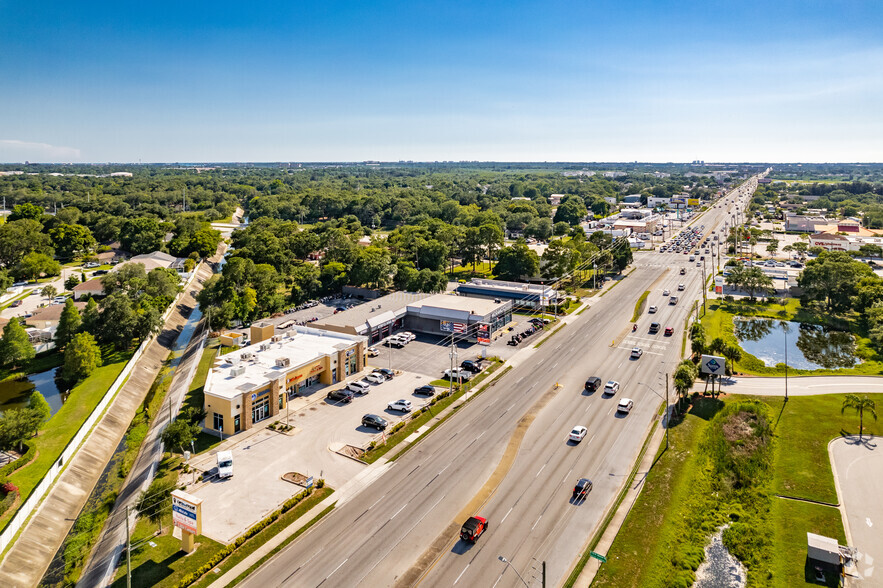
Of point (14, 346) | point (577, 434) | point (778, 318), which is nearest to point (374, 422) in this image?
point (577, 434)

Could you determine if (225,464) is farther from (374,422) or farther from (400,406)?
(400,406)

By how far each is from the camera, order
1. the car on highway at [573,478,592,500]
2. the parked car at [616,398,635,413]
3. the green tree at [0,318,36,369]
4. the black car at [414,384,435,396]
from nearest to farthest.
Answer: the car on highway at [573,478,592,500], the parked car at [616,398,635,413], the black car at [414,384,435,396], the green tree at [0,318,36,369]

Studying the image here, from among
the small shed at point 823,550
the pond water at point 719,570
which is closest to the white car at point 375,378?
the pond water at point 719,570

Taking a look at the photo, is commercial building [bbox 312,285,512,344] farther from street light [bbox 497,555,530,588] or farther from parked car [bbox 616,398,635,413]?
street light [bbox 497,555,530,588]

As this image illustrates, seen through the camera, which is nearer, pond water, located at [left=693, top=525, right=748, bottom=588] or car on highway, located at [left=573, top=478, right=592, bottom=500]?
pond water, located at [left=693, top=525, right=748, bottom=588]

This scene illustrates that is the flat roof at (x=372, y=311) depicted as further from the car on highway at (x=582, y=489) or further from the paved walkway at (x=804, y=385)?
the paved walkway at (x=804, y=385)

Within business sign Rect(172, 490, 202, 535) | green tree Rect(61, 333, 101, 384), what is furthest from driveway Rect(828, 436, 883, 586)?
green tree Rect(61, 333, 101, 384)
